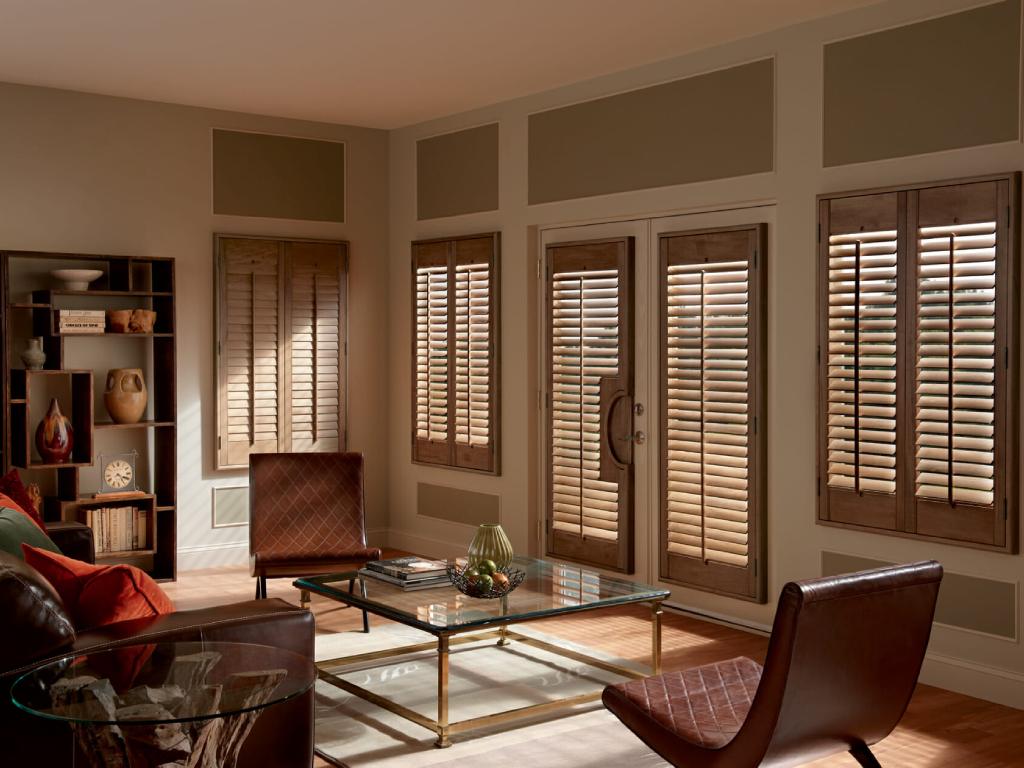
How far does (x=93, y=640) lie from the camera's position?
9.11ft

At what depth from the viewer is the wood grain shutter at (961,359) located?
13.5 ft

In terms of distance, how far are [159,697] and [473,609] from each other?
1.69m

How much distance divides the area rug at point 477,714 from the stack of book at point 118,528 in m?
1.80

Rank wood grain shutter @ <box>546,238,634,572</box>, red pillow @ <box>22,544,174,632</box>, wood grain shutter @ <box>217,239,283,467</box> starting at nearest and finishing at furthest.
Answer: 1. red pillow @ <box>22,544,174,632</box>
2. wood grain shutter @ <box>546,238,634,572</box>
3. wood grain shutter @ <box>217,239,283,467</box>

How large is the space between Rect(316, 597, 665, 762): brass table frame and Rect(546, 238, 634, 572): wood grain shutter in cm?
111

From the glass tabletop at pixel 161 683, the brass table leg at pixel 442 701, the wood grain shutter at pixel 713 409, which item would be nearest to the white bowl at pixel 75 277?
the wood grain shutter at pixel 713 409

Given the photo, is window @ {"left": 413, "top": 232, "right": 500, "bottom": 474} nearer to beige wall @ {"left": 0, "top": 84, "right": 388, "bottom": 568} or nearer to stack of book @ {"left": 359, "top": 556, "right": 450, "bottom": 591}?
beige wall @ {"left": 0, "top": 84, "right": 388, "bottom": 568}

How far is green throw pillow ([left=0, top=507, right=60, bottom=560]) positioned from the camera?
11.1 ft

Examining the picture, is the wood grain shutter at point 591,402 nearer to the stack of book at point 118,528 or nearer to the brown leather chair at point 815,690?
the stack of book at point 118,528

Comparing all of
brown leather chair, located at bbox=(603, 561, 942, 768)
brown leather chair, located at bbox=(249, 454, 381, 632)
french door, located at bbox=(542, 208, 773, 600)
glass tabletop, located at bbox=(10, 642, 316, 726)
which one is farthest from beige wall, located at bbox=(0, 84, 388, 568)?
brown leather chair, located at bbox=(603, 561, 942, 768)

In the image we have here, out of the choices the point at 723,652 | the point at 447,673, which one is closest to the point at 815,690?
the point at 447,673

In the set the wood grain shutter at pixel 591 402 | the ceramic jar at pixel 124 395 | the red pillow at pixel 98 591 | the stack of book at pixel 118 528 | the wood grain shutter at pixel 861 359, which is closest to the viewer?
the red pillow at pixel 98 591

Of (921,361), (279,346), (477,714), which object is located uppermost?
(279,346)

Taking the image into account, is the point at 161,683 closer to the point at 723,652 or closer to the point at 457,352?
the point at 723,652
